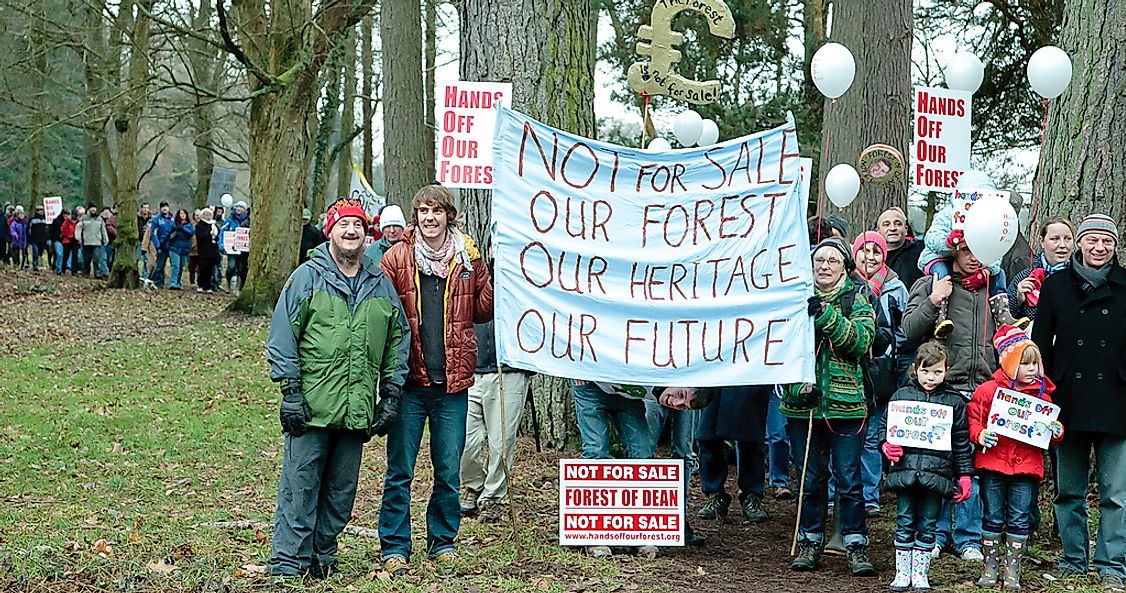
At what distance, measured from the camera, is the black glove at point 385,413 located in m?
6.14

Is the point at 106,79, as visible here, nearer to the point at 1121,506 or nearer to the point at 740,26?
the point at 740,26

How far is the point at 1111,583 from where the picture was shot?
6.52 metres

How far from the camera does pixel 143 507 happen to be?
8.33 meters

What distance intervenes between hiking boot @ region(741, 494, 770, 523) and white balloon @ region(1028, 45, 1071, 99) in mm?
3466

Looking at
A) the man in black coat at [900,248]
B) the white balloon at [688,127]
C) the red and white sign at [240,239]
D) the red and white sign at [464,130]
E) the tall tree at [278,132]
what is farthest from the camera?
the red and white sign at [240,239]

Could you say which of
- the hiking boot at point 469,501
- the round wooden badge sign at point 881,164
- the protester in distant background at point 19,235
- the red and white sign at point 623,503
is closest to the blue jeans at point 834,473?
the red and white sign at point 623,503

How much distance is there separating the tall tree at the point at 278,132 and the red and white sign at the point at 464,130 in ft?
39.7

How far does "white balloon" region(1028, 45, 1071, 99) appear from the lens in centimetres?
849

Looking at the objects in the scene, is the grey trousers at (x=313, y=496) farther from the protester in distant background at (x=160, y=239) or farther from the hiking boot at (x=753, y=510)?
the protester in distant background at (x=160, y=239)

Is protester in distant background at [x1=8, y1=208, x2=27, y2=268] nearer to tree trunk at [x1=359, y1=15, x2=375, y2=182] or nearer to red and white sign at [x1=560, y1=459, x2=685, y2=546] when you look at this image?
tree trunk at [x1=359, y1=15, x2=375, y2=182]

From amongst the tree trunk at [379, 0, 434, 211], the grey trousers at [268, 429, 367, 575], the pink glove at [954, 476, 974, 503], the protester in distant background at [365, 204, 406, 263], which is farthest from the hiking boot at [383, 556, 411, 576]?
the tree trunk at [379, 0, 434, 211]

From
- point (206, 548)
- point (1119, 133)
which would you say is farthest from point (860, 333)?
point (206, 548)

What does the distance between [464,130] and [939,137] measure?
4.15 metres

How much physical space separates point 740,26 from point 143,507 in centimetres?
1650
